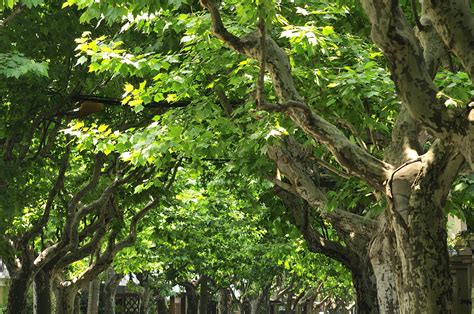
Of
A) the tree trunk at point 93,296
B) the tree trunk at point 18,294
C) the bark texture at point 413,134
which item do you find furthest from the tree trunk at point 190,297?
the bark texture at point 413,134

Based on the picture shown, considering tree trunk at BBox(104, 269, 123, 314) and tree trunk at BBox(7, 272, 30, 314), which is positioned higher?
tree trunk at BBox(104, 269, 123, 314)

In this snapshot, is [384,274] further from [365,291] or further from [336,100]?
[365,291]

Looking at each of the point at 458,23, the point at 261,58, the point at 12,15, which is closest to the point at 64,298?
the point at 12,15

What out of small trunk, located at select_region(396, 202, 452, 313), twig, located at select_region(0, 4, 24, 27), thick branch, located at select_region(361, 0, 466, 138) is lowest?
small trunk, located at select_region(396, 202, 452, 313)

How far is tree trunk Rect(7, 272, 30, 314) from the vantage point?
19375 mm

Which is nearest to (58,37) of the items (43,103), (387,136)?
(43,103)

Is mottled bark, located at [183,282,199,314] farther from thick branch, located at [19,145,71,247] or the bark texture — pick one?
the bark texture

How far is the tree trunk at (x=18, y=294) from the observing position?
1938 cm

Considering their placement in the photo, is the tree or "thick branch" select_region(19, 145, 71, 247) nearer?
the tree

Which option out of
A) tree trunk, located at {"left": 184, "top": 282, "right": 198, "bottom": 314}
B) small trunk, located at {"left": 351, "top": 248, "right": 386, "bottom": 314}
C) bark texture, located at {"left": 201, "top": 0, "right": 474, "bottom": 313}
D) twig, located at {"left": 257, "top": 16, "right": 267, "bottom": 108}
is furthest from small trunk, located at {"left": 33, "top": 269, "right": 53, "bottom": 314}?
tree trunk, located at {"left": 184, "top": 282, "right": 198, "bottom": 314}

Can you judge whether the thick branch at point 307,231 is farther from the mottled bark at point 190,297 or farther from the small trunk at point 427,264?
the mottled bark at point 190,297

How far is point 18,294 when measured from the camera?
63.8 ft

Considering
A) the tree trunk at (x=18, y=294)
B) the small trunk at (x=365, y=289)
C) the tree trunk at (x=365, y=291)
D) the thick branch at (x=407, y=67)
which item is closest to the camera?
the thick branch at (x=407, y=67)

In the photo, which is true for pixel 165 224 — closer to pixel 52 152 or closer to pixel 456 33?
pixel 52 152
